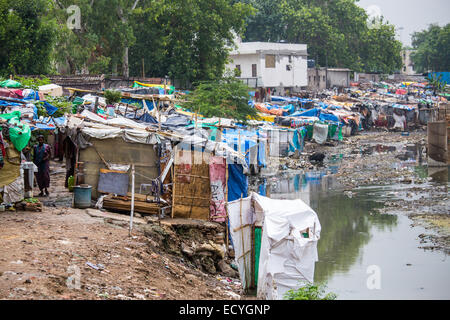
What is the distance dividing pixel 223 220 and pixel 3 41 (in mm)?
15185

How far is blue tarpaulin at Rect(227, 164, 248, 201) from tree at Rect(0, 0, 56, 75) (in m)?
13.9

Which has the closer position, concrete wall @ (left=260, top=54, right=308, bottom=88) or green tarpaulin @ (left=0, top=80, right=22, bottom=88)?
green tarpaulin @ (left=0, top=80, right=22, bottom=88)

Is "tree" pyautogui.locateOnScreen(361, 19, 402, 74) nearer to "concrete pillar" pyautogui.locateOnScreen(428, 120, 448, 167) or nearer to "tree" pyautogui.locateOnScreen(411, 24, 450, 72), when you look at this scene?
"tree" pyautogui.locateOnScreen(411, 24, 450, 72)

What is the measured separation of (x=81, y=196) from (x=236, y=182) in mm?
3424

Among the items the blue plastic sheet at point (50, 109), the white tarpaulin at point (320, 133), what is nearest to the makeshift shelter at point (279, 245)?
the blue plastic sheet at point (50, 109)

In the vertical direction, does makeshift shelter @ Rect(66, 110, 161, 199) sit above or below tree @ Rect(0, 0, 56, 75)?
below

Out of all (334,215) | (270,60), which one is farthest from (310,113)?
(334,215)

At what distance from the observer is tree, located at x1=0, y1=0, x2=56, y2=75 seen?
2309 centimetres

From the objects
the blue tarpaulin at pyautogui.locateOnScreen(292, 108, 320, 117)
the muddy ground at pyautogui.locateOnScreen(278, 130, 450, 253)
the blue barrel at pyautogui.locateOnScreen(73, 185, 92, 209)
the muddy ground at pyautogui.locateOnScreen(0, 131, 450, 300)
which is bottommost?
the muddy ground at pyautogui.locateOnScreen(278, 130, 450, 253)

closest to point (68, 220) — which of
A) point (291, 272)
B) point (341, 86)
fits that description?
point (291, 272)

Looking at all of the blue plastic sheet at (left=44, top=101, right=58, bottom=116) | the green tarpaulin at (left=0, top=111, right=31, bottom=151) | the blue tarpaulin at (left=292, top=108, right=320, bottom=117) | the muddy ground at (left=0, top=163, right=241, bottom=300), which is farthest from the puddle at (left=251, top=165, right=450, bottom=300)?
the blue tarpaulin at (left=292, top=108, right=320, bottom=117)

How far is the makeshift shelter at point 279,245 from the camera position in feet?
35.8

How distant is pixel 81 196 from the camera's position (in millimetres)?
12055
